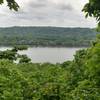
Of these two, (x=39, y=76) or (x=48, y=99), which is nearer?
(x=48, y=99)

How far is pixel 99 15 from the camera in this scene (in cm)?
1725

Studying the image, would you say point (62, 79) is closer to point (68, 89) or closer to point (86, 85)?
point (68, 89)

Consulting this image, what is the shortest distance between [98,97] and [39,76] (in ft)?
44.8

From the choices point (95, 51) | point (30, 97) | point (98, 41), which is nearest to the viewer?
point (95, 51)

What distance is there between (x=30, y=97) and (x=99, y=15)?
719 centimetres

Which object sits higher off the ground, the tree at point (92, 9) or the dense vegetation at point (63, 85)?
the tree at point (92, 9)

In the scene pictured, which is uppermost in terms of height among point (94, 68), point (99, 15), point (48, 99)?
point (99, 15)

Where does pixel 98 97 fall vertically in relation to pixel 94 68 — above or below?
below

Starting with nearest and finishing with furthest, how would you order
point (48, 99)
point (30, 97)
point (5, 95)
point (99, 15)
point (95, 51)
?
point (95, 51), point (99, 15), point (5, 95), point (48, 99), point (30, 97)

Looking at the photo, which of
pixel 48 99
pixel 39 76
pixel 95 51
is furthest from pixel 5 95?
pixel 39 76

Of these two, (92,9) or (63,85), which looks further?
(63,85)

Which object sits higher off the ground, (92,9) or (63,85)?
(92,9)

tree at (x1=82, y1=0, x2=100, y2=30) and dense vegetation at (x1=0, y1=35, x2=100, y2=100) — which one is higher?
tree at (x1=82, y1=0, x2=100, y2=30)

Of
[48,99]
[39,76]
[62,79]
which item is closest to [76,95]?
[48,99]
